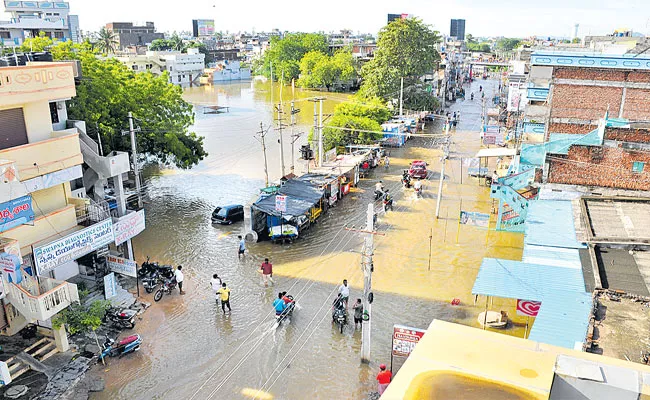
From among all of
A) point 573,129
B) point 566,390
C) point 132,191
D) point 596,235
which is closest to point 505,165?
point 573,129

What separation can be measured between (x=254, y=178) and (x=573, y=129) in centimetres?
1890

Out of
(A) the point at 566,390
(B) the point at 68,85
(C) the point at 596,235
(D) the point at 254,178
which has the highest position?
(B) the point at 68,85

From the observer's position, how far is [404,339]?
12.8 metres

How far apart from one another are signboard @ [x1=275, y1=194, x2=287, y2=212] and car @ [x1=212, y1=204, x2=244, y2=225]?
3.74 metres

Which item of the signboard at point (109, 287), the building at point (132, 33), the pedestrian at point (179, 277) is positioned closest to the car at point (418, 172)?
the pedestrian at point (179, 277)

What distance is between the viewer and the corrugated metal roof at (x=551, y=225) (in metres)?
17.2

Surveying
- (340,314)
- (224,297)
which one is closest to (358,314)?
(340,314)

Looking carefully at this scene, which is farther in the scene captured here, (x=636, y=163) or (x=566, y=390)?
(x=636, y=163)

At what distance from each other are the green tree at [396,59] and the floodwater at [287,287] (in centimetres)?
2011

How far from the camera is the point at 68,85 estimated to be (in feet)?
56.9

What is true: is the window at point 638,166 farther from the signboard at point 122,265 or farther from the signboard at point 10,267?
the signboard at point 10,267

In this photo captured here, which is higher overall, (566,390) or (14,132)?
(14,132)

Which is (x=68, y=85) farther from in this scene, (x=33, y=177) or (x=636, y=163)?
(x=636, y=163)

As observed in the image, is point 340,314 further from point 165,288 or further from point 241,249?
point 241,249
